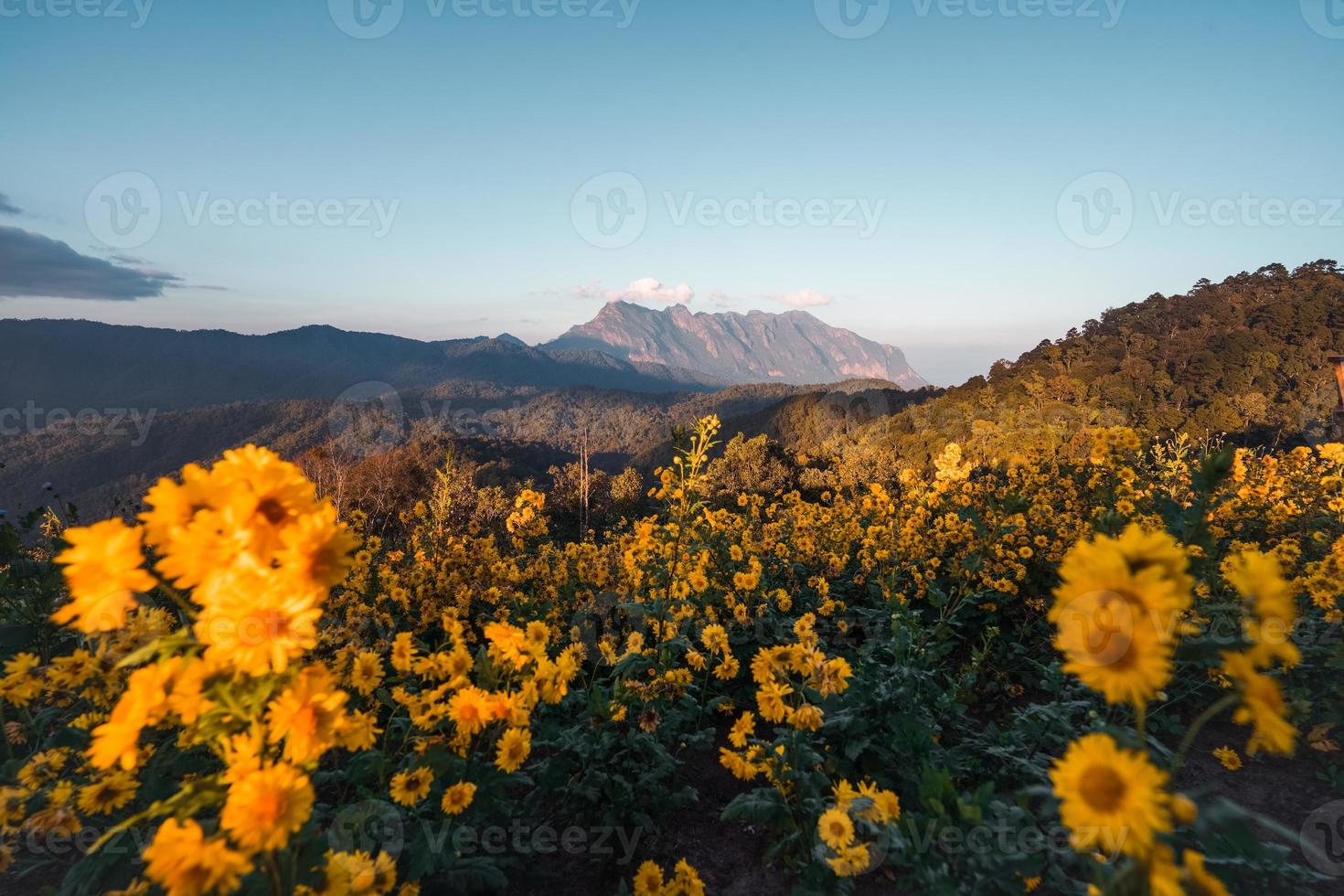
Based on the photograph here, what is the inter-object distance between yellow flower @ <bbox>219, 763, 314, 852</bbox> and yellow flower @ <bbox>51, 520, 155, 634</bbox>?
510mm

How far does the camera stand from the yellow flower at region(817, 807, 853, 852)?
2.09 metres

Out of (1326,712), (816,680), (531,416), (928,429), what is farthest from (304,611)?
(531,416)

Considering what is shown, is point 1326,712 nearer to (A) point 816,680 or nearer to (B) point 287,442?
(A) point 816,680

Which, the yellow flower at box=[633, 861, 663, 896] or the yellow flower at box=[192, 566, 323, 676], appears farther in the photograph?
the yellow flower at box=[633, 861, 663, 896]

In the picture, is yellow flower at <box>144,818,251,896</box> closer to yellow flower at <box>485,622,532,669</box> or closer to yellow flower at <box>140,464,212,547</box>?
yellow flower at <box>140,464,212,547</box>

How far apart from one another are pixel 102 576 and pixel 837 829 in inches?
97.8

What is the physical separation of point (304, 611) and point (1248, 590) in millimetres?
2204

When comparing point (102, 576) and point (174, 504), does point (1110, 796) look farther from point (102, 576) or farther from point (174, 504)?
point (102, 576)

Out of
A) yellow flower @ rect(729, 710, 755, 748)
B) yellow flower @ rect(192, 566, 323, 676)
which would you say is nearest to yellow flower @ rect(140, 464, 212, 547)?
yellow flower @ rect(192, 566, 323, 676)

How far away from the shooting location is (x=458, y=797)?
7.14ft

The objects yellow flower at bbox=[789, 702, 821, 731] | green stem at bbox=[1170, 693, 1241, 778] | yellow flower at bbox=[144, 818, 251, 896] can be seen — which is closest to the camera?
green stem at bbox=[1170, 693, 1241, 778]

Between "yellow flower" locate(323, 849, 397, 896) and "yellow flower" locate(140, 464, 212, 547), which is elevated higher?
"yellow flower" locate(140, 464, 212, 547)

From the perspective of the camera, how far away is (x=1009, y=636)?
4965 millimetres

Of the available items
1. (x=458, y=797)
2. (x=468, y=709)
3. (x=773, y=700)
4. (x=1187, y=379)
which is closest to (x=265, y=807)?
(x=468, y=709)
